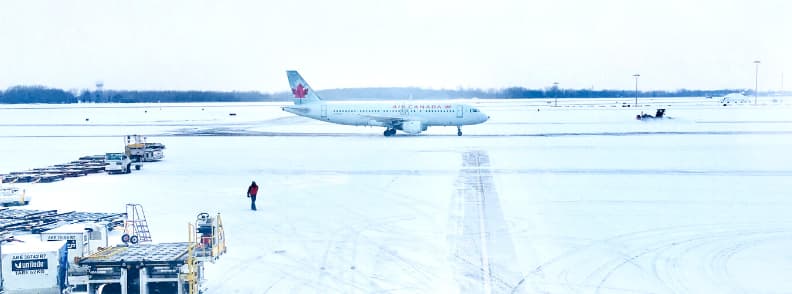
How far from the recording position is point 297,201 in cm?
2575

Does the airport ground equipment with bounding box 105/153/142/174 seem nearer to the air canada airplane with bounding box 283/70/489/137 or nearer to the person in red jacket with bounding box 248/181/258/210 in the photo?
the person in red jacket with bounding box 248/181/258/210

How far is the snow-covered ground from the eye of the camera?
1555cm

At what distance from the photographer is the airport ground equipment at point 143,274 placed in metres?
13.6

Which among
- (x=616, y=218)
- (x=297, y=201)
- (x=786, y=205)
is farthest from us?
(x=297, y=201)

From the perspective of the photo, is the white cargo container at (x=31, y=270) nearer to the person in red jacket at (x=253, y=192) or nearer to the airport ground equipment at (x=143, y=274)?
the airport ground equipment at (x=143, y=274)

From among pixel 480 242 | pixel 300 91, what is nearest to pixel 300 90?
pixel 300 91

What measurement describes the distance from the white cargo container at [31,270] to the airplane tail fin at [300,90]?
156 ft

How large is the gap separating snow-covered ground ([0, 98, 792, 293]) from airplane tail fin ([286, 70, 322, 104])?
14.4 meters

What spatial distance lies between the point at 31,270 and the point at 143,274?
220 cm

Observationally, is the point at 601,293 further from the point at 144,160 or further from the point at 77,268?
the point at 144,160

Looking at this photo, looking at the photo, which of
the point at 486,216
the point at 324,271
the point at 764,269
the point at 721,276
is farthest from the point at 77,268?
the point at 764,269

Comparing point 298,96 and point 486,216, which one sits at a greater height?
point 298,96

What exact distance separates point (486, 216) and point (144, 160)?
25495mm

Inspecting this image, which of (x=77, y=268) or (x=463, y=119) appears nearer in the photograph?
(x=77, y=268)
